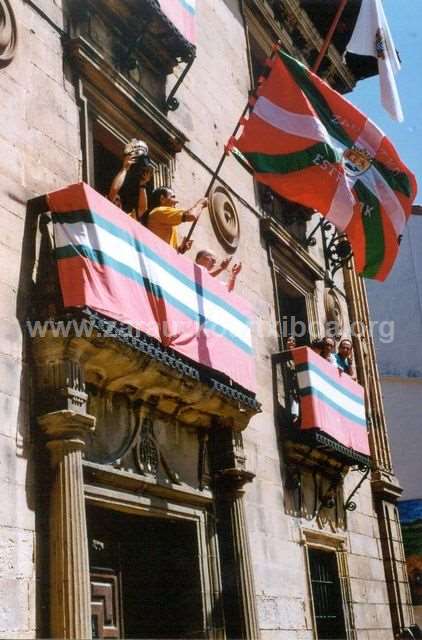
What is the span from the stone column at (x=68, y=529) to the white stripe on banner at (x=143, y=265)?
1539 mm

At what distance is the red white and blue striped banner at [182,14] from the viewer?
10.9 m

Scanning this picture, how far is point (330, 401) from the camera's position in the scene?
512 inches

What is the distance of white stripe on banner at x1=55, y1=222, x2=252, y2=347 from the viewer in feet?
26.3

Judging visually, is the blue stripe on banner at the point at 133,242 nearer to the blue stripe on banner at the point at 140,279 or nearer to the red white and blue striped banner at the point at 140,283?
the red white and blue striped banner at the point at 140,283

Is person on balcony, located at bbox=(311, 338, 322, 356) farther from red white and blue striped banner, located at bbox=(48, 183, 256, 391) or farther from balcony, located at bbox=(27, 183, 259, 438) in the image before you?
balcony, located at bbox=(27, 183, 259, 438)

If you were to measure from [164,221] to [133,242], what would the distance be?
1.32m

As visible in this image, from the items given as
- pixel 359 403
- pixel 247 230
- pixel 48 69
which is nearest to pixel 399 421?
pixel 359 403

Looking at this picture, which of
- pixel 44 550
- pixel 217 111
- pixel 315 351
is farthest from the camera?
pixel 315 351

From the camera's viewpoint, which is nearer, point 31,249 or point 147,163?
point 31,249

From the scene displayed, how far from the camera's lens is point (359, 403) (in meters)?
14.1

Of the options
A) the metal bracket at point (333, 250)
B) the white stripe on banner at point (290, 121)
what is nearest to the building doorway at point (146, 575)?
the white stripe on banner at point (290, 121)

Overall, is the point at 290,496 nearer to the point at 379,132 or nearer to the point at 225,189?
the point at 225,189

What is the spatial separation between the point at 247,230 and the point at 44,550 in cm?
705

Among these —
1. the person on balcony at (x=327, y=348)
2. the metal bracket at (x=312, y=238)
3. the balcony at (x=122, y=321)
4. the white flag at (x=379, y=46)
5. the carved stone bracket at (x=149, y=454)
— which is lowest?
the carved stone bracket at (x=149, y=454)
